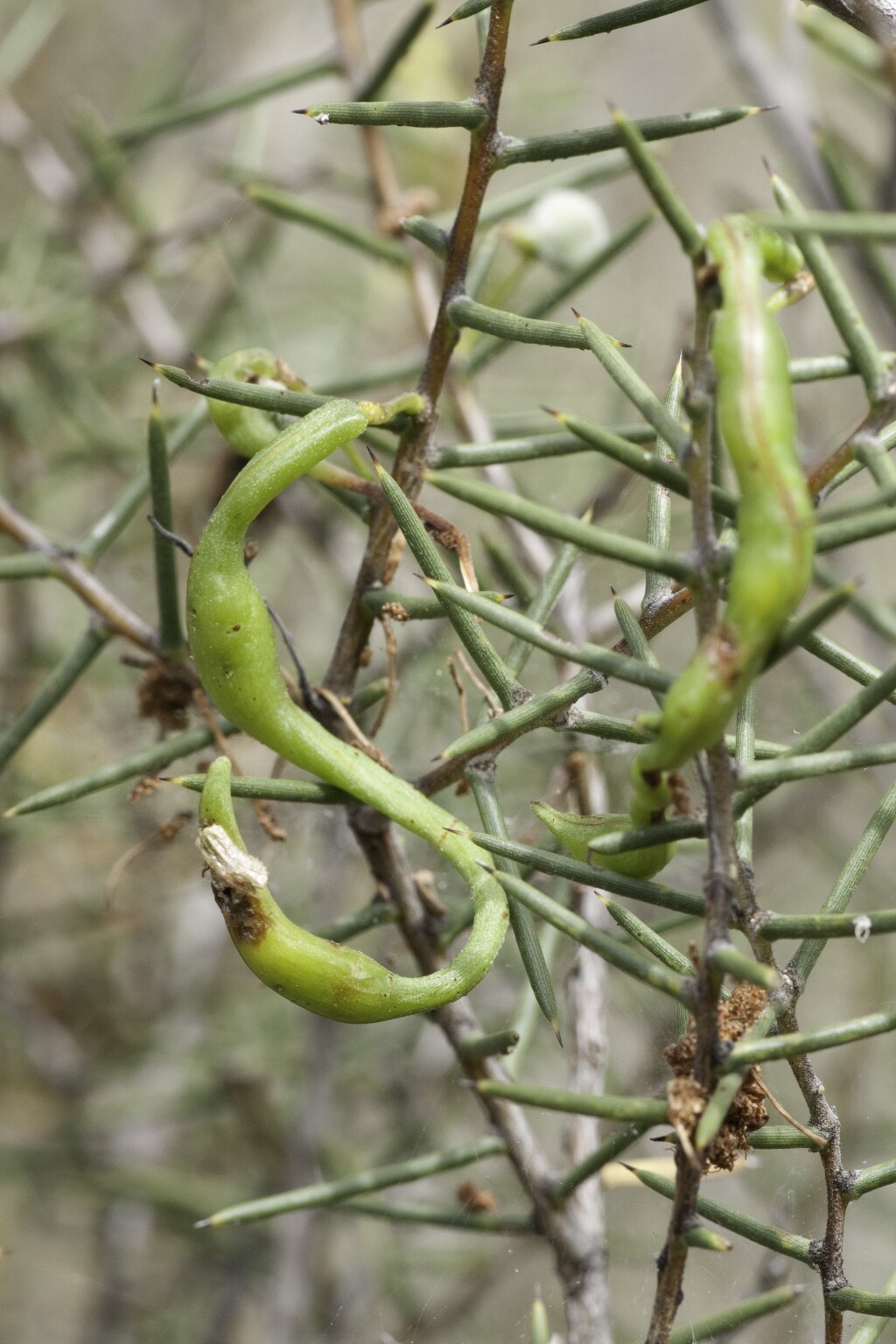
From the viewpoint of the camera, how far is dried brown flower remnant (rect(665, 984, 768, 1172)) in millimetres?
496

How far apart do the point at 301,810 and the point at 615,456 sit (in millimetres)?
562

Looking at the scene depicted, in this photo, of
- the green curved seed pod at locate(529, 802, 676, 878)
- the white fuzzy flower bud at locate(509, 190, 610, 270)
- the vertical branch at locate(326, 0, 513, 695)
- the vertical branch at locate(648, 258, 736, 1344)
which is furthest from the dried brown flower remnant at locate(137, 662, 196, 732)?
the white fuzzy flower bud at locate(509, 190, 610, 270)

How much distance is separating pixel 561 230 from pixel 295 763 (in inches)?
39.8

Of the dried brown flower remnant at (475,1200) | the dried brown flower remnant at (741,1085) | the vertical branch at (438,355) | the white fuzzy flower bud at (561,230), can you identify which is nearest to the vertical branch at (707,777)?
the dried brown flower remnant at (741,1085)

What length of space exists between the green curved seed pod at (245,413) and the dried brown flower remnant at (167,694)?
23cm

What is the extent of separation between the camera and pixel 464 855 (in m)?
0.57

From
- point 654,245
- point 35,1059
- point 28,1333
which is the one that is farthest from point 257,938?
point 654,245

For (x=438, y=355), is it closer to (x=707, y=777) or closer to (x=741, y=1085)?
(x=707, y=777)

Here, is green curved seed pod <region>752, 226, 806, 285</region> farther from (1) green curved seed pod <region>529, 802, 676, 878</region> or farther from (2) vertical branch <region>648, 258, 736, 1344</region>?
(1) green curved seed pod <region>529, 802, 676, 878</region>

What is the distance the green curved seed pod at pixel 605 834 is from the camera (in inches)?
19.8

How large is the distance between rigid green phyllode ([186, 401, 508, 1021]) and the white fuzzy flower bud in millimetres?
942

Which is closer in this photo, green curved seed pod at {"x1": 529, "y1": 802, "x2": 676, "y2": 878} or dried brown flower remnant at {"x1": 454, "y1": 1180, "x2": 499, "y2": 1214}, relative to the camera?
green curved seed pod at {"x1": 529, "y1": 802, "x2": 676, "y2": 878}

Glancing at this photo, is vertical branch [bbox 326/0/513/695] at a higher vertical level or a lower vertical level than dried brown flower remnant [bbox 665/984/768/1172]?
higher

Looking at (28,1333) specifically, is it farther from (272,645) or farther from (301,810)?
(272,645)
